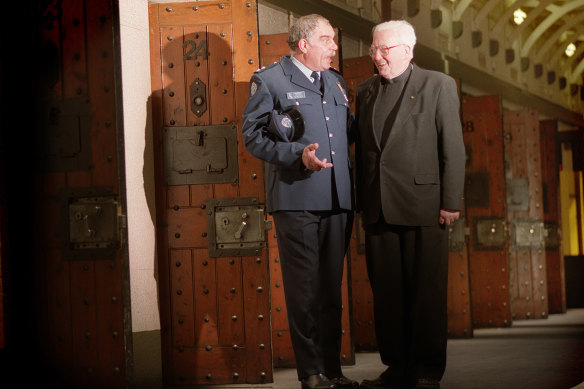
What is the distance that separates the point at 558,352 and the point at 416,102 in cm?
257

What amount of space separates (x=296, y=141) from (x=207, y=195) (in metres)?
1.06

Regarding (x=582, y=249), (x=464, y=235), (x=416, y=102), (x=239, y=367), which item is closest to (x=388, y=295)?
(x=416, y=102)

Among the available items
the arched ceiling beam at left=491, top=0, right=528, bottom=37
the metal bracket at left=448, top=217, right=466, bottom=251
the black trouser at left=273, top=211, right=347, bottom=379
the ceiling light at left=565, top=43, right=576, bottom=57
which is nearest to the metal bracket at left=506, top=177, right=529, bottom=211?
the metal bracket at left=448, top=217, right=466, bottom=251

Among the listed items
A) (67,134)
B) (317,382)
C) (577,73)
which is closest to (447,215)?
(317,382)

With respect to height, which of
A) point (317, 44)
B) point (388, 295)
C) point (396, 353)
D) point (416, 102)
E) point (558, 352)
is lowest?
point (558, 352)

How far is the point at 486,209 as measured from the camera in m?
8.19

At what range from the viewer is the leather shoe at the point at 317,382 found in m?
3.80

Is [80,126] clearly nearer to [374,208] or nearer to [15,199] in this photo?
[15,199]

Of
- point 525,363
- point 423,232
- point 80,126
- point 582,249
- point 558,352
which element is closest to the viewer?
point 423,232

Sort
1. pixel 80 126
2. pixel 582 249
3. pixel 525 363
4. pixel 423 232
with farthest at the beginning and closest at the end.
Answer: pixel 582 249
pixel 525 363
pixel 80 126
pixel 423 232

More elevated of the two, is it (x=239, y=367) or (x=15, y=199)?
(x=15, y=199)

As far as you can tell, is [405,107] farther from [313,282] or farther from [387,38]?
[313,282]

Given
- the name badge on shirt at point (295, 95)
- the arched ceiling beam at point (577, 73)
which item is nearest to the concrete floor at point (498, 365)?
the name badge on shirt at point (295, 95)

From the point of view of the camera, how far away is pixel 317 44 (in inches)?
156
